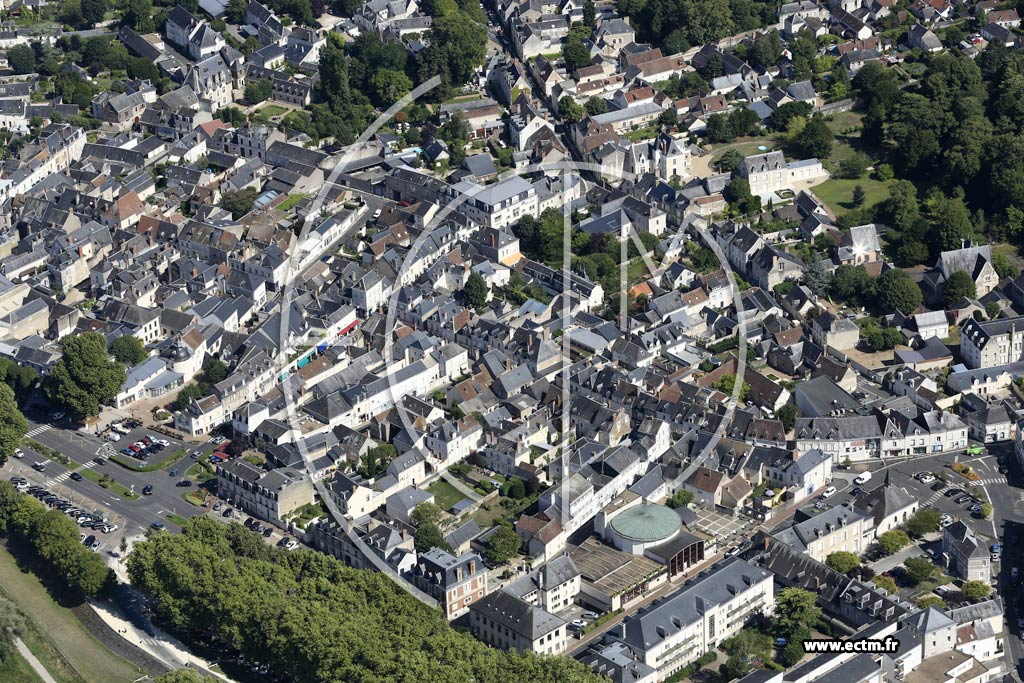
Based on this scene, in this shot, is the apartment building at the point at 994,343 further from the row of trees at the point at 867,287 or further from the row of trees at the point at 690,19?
the row of trees at the point at 690,19

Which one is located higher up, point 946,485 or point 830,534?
point 830,534

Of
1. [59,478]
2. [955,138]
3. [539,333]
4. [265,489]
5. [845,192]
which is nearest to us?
[265,489]

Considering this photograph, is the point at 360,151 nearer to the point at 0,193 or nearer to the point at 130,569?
the point at 0,193

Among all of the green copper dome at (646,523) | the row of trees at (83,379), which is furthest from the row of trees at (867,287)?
the row of trees at (83,379)

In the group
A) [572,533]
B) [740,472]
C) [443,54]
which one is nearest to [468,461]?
[572,533]

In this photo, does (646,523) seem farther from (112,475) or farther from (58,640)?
(112,475)

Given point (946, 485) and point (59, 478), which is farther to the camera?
point (59, 478)

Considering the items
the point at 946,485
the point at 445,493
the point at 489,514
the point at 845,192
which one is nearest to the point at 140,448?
the point at 445,493

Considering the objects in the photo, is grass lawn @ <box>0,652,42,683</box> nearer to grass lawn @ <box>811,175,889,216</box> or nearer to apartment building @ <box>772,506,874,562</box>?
apartment building @ <box>772,506,874,562</box>
